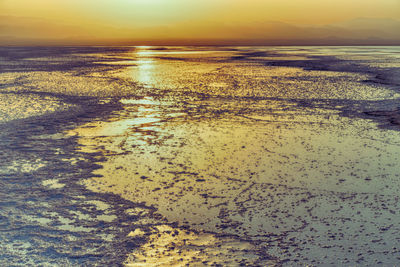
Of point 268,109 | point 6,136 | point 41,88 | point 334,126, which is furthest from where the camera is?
point 41,88

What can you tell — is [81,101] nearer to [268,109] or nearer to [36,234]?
[268,109]

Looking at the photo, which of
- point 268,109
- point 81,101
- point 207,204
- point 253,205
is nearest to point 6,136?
point 81,101

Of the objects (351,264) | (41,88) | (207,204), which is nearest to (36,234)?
(207,204)

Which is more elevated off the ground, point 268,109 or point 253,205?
point 268,109

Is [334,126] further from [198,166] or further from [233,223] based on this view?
[233,223]

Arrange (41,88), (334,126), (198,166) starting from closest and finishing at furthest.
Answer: (198,166)
(334,126)
(41,88)

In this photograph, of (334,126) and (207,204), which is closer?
(207,204)
